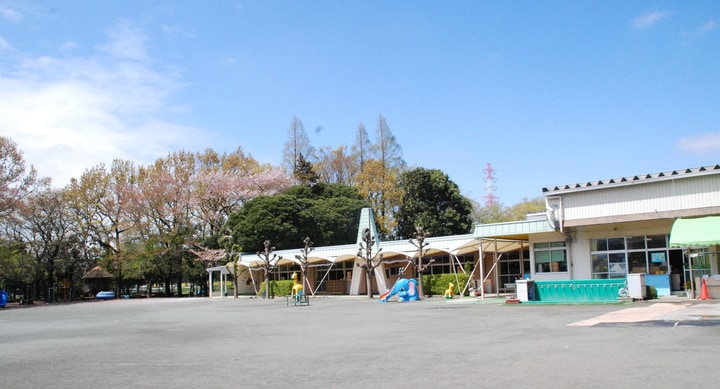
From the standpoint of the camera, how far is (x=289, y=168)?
194ft

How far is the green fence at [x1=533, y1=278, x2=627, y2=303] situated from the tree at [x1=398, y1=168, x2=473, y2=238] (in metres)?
26.3

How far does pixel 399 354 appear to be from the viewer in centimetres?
966

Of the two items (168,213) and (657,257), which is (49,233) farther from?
(657,257)

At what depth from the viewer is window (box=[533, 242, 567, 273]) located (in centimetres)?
2611

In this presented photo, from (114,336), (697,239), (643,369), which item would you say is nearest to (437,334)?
(643,369)

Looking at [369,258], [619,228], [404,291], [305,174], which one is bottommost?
[404,291]

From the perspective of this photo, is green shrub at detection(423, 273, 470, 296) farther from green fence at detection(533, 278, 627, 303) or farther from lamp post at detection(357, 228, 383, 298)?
green fence at detection(533, 278, 627, 303)

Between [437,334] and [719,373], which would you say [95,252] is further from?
[719,373]

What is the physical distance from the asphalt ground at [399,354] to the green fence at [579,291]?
4539 mm

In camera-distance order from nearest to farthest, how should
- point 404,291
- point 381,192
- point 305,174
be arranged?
point 404,291 < point 381,192 < point 305,174

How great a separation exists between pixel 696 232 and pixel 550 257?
26.2 feet

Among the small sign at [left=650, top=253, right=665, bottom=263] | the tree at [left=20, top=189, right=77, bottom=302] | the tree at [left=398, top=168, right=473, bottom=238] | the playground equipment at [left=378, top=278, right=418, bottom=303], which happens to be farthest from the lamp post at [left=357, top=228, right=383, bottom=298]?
the tree at [left=20, top=189, right=77, bottom=302]

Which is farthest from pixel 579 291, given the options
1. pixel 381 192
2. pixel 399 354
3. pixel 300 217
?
pixel 381 192

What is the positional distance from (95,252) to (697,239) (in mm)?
46049
